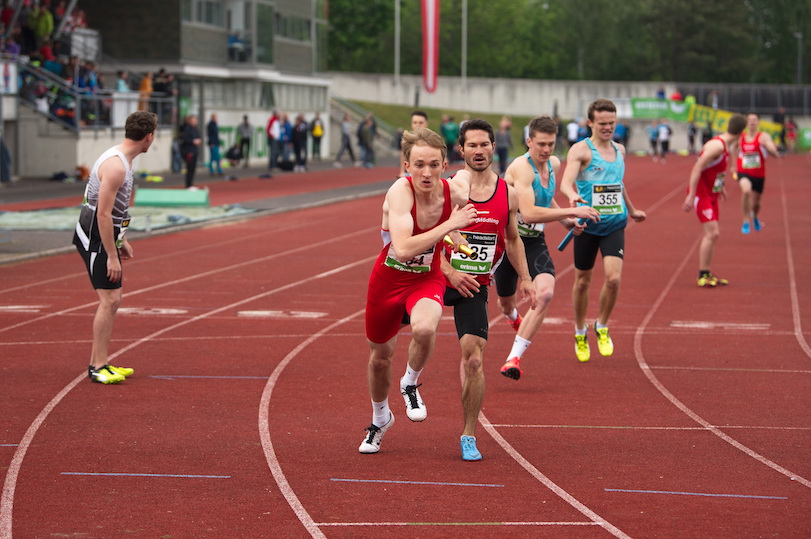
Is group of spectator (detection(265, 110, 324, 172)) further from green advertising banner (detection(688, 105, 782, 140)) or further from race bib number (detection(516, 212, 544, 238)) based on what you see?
race bib number (detection(516, 212, 544, 238))

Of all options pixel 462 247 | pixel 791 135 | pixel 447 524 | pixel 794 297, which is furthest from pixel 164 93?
pixel 791 135

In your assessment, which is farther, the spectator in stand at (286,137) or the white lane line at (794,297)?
the spectator in stand at (286,137)

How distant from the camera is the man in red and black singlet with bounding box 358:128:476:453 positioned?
21.7ft

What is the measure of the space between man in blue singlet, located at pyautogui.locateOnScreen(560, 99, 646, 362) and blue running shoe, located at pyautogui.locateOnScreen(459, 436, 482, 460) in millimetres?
3484

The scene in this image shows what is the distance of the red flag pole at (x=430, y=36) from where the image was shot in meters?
48.2

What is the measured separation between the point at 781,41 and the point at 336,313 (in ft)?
314

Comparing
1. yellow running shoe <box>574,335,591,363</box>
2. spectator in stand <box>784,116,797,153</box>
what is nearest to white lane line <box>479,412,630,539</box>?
yellow running shoe <box>574,335,591,363</box>

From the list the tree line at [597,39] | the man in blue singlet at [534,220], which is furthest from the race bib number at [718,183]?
the tree line at [597,39]

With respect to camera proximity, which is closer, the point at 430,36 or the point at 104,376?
the point at 104,376

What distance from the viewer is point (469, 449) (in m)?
6.98

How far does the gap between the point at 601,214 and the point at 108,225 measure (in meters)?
4.01

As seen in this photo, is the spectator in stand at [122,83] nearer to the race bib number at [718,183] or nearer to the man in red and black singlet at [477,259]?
the race bib number at [718,183]

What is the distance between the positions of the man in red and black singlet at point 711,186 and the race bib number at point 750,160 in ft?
13.7

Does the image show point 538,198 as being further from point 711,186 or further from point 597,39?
point 597,39
